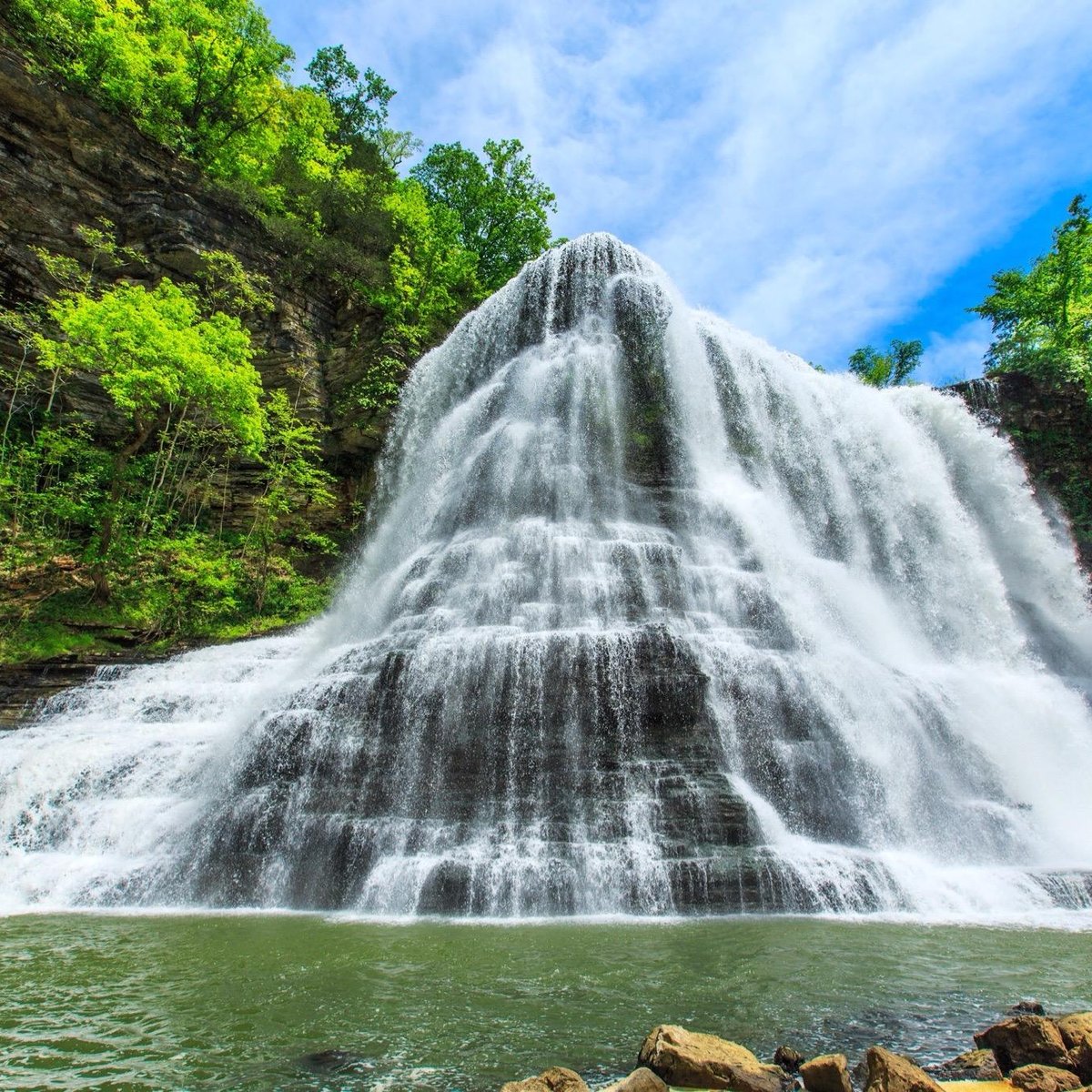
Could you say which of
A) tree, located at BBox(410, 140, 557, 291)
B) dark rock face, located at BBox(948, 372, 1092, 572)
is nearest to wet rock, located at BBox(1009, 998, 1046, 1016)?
dark rock face, located at BBox(948, 372, 1092, 572)

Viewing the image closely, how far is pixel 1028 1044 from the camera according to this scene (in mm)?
3064

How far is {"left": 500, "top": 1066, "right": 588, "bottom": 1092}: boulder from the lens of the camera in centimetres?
276

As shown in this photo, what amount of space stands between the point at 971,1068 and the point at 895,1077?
67cm

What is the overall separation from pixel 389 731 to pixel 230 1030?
19.1ft

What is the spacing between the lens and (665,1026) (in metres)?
3.14

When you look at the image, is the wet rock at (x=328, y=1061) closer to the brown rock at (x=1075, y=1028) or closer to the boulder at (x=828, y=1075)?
the boulder at (x=828, y=1075)

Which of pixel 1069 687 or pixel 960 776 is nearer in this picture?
pixel 960 776

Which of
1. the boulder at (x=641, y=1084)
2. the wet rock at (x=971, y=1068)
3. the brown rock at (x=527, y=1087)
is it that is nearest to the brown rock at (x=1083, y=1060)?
the wet rock at (x=971, y=1068)

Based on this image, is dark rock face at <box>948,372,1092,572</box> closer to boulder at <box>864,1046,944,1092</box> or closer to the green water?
the green water

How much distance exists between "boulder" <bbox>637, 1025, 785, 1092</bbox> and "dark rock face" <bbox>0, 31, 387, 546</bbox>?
20.9 m

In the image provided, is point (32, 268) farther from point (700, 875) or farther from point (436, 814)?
point (700, 875)

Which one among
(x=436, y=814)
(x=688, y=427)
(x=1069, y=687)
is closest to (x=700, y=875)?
(x=436, y=814)

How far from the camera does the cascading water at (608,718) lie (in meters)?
7.80

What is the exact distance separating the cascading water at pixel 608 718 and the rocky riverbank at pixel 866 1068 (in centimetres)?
431
